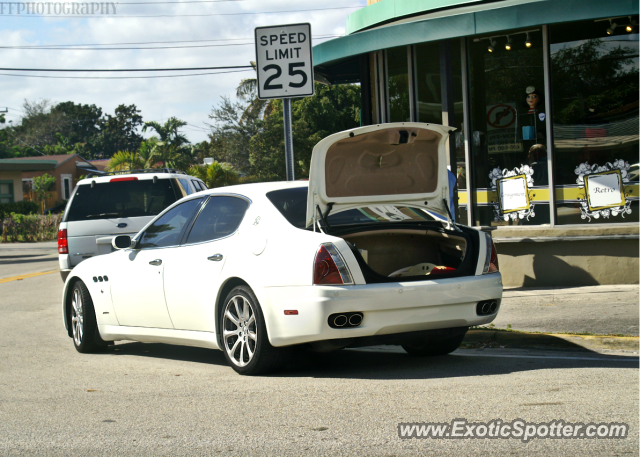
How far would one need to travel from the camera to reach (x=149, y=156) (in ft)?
149

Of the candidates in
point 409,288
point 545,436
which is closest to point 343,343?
point 409,288

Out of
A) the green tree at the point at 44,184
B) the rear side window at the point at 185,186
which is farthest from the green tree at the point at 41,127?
the rear side window at the point at 185,186

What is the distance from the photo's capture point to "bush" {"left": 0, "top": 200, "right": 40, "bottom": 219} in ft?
119

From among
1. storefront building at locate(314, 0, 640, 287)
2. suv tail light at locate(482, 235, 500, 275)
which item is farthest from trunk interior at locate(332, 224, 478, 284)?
storefront building at locate(314, 0, 640, 287)

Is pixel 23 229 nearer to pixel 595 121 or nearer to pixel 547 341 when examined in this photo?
pixel 595 121

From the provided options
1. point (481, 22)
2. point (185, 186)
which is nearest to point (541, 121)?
point (481, 22)

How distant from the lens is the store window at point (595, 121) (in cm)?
1049

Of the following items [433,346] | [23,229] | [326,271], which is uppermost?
[326,271]

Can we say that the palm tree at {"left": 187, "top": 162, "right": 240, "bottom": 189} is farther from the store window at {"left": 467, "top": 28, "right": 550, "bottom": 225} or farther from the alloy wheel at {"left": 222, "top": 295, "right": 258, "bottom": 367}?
the alloy wheel at {"left": 222, "top": 295, "right": 258, "bottom": 367}

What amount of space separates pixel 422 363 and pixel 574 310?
2899 mm

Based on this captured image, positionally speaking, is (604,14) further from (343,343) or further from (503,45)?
(343,343)

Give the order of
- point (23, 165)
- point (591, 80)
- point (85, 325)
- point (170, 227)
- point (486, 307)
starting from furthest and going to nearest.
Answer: point (23, 165), point (591, 80), point (85, 325), point (170, 227), point (486, 307)

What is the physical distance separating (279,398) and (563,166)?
7290 millimetres

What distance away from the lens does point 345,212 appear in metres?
6.13
